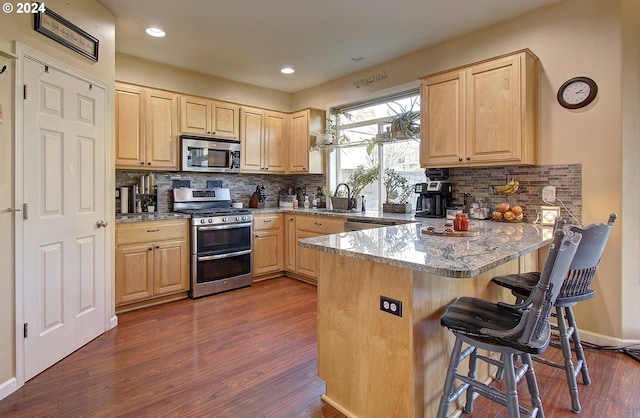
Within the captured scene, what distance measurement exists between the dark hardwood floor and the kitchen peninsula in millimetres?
292

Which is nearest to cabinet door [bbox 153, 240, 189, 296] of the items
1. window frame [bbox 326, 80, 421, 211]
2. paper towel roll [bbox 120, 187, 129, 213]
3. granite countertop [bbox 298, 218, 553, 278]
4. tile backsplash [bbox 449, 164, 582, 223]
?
paper towel roll [bbox 120, 187, 129, 213]

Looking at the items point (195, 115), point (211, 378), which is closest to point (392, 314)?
point (211, 378)

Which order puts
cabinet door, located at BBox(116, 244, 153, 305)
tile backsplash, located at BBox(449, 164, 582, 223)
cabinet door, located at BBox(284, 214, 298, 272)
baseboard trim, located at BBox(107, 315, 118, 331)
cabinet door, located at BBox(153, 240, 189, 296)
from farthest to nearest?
1. cabinet door, located at BBox(284, 214, 298, 272)
2. cabinet door, located at BBox(153, 240, 189, 296)
3. cabinet door, located at BBox(116, 244, 153, 305)
4. baseboard trim, located at BBox(107, 315, 118, 331)
5. tile backsplash, located at BBox(449, 164, 582, 223)

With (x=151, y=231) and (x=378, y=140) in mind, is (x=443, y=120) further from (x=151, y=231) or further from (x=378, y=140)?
(x=151, y=231)

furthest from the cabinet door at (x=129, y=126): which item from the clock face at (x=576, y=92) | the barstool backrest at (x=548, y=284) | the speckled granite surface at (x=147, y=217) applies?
the clock face at (x=576, y=92)

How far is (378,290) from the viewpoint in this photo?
5.46ft

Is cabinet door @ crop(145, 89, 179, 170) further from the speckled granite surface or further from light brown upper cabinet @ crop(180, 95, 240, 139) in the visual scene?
the speckled granite surface

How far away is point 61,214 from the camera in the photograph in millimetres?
2455

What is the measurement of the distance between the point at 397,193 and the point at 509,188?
4.19 ft

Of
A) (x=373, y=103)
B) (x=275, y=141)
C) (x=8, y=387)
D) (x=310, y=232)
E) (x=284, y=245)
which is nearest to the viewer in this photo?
(x=8, y=387)

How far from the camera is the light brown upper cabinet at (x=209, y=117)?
4.13m

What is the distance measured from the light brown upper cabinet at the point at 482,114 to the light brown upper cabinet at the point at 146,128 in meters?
2.76

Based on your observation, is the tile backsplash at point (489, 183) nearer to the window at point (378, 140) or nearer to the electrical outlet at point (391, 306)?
the window at point (378, 140)

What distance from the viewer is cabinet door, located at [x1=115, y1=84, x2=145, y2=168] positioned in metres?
3.63
